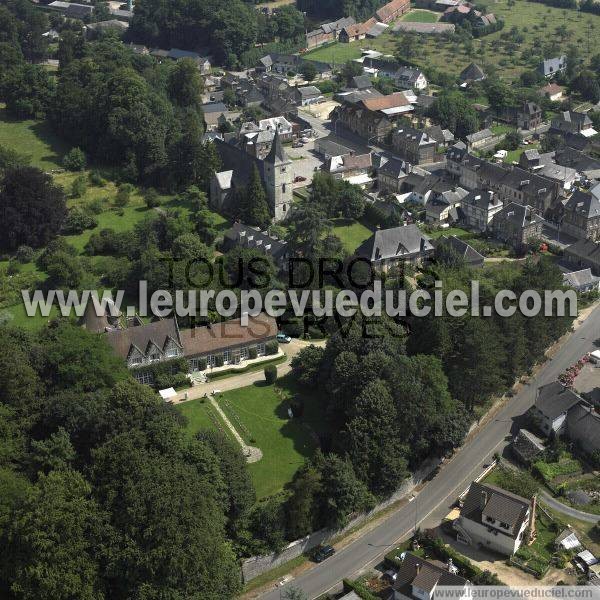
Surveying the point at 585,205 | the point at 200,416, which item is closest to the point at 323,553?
the point at 200,416

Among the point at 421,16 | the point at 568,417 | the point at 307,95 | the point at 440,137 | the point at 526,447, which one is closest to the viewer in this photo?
the point at 526,447

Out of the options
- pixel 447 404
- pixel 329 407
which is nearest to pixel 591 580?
pixel 447 404

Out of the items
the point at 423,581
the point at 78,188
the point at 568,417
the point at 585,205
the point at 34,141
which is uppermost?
the point at 585,205

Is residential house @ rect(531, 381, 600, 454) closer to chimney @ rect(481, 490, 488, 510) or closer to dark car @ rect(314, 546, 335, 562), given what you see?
chimney @ rect(481, 490, 488, 510)

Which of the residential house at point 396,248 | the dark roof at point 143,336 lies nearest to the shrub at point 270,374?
the dark roof at point 143,336

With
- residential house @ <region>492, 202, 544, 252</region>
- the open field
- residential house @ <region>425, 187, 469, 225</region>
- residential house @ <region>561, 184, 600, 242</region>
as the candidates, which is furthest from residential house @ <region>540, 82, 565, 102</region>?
residential house @ <region>492, 202, 544, 252</region>

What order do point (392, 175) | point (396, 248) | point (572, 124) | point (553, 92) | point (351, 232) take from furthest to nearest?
point (553, 92), point (572, 124), point (392, 175), point (351, 232), point (396, 248)

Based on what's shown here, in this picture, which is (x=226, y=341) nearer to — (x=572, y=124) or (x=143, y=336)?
(x=143, y=336)

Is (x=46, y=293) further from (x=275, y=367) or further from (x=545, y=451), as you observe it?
(x=545, y=451)
